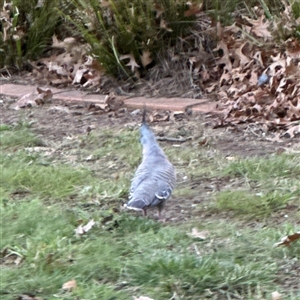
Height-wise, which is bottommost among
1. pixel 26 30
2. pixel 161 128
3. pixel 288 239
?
pixel 161 128

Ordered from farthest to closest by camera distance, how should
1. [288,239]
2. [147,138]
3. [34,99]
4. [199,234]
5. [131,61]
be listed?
[131,61] < [34,99] < [147,138] < [199,234] < [288,239]

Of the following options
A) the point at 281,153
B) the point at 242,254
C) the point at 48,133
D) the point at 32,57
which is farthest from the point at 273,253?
the point at 32,57

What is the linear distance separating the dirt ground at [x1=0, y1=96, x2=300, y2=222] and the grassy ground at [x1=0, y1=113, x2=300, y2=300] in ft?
0.52

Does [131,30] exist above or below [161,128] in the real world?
above

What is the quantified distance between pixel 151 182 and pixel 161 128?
2.35 metres

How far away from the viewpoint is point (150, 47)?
7840mm

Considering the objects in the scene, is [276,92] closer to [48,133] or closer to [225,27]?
[225,27]

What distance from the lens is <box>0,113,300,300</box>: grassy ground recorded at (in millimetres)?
3619

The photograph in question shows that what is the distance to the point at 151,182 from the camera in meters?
4.34

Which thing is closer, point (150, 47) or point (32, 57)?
point (150, 47)

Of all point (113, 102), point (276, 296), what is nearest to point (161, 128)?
point (113, 102)

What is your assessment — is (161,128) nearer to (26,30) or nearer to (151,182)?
(151,182)

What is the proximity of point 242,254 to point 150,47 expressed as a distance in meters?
4.23

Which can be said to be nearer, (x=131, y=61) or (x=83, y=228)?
(x=83, y=228)
